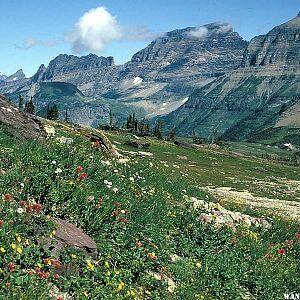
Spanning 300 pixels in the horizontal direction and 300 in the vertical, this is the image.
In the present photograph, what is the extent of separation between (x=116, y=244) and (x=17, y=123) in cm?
1193

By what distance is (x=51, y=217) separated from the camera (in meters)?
11.1

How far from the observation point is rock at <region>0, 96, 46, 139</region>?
66.6 ft

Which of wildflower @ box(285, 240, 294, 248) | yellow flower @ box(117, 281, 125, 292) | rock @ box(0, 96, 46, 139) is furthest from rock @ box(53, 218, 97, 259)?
rock @ box(0, 96, 46, 139)

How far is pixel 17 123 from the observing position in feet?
70.5

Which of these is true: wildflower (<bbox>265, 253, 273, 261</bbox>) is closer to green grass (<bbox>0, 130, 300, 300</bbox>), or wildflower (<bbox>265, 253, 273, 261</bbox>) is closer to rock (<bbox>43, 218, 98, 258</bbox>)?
green grass (<bbox>0, 130, 300, 300</bbox>)

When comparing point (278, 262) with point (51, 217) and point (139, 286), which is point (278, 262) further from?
point (51, 217)

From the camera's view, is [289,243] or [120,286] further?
[289,243]

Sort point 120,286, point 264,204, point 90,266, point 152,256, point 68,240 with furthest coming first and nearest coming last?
point 264,204
point 152,256
point 68,240
point 90,266
point 120,286

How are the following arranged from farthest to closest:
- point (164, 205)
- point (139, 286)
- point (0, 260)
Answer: point (164, 205) < point (139, 286) < point (0, 260)

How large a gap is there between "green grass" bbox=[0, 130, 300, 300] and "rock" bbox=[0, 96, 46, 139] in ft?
10.0

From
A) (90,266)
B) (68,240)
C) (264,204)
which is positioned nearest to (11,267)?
(90,266)

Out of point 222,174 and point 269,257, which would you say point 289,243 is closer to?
point 269,257

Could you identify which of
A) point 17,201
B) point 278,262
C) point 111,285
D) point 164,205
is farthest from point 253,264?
point 17,201

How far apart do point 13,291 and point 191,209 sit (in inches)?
403
